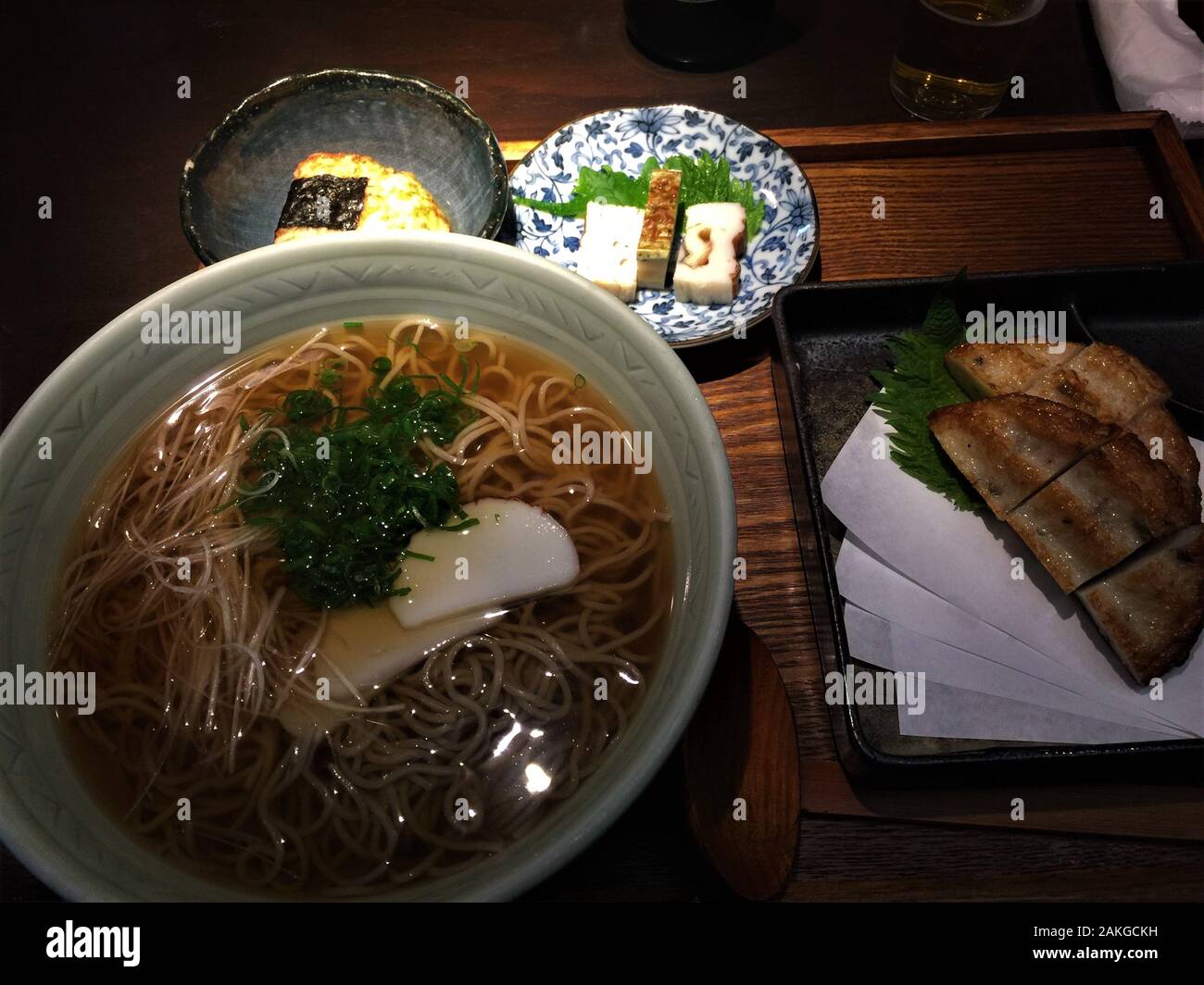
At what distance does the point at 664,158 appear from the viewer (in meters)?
2.64

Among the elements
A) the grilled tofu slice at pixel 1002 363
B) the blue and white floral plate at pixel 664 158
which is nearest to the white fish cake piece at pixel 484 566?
the blue and white floral plate at pixel 664 158

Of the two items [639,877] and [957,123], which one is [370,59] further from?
[639,877]

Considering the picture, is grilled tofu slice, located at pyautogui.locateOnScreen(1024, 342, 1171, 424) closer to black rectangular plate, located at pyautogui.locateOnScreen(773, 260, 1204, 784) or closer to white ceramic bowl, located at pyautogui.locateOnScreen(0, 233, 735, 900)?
black rectangular plate, located at pyautogui.locateOnScreen(773, 260, 1204, 784)

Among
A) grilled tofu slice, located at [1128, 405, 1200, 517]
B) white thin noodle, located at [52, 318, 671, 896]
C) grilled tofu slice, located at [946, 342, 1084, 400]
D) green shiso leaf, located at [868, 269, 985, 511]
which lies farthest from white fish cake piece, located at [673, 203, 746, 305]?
grilled tofu slice, located at [1128, 405, 1200, 517]

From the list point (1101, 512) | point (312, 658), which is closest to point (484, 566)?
point (312, 658)

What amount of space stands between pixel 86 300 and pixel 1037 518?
2445 mm

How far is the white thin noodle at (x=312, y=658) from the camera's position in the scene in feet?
4.91

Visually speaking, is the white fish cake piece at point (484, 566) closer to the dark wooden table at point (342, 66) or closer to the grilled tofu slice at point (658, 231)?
the dark wooden table at point (342, 66)

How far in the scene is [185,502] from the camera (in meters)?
1.79

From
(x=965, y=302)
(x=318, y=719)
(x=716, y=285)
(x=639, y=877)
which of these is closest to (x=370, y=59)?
(x=716, y=285)

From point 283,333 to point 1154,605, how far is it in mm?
1888

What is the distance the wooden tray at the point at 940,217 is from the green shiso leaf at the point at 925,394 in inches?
8.8

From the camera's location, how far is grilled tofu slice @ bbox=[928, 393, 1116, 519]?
1.95 meters

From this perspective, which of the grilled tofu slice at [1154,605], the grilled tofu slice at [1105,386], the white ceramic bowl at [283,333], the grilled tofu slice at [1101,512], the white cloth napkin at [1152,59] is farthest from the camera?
the white cloth napkin at [1152,59]
